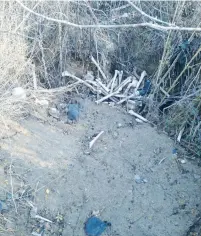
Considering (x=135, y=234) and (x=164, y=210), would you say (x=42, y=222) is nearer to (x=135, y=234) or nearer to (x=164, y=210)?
(x=135, y=234)

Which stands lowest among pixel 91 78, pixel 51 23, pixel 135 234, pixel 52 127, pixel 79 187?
pixel 135 234

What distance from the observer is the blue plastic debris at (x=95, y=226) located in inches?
121

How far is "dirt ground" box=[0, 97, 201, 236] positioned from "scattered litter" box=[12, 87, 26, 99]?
0.25 meters

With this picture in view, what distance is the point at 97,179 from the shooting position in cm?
341

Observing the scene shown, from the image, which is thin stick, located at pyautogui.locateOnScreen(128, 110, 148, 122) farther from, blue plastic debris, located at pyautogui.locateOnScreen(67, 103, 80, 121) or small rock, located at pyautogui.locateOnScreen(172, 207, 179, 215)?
small rock, located at pyautogui.locateOnScreen(172, 207, 179, 215)

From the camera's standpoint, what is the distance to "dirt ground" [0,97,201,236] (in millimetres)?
3123

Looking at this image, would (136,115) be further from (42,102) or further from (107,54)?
(42,102)

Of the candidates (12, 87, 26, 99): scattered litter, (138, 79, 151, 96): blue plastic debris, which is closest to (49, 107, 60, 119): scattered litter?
(12, 87, 26, 99): scattered litter

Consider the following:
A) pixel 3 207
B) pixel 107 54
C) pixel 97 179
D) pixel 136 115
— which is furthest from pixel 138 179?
pixel 107 54

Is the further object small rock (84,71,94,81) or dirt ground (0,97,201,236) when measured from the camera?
small rock (84,71,94,81)

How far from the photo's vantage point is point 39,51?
13.3 ft

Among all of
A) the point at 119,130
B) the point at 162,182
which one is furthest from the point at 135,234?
the point at 119,130

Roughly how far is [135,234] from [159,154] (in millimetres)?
850

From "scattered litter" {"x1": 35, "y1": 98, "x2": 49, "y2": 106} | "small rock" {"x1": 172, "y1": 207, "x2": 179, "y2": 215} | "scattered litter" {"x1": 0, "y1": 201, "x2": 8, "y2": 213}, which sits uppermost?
"scattered litter" {"x1": 35, "y1": 98, "x2": 49, "y2": 106}
